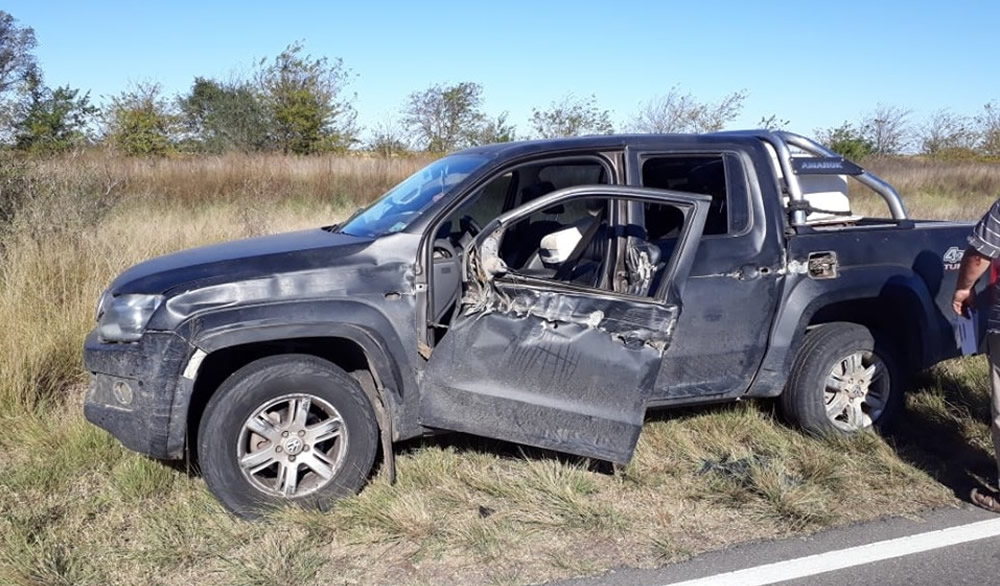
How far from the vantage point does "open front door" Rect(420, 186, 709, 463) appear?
4.12m

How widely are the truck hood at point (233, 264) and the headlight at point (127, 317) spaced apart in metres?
0.04

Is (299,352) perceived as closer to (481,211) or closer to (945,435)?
(481,211)

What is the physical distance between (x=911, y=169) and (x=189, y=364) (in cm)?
2721

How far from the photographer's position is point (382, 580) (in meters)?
3.58

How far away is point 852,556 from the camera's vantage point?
12.4 feet

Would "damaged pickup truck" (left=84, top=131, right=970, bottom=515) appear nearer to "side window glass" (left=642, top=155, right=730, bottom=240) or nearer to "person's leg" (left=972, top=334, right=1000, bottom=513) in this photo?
"side window glass" (left=642, top=155, right=730, bottom=240)

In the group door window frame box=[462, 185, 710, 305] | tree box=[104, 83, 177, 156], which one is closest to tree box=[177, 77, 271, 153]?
tree box=[104, 83, 177, 156]

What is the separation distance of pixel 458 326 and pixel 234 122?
24025 millimetres

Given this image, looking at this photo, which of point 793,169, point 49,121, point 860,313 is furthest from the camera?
point 49,121

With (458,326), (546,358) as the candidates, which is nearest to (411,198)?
(458,326)

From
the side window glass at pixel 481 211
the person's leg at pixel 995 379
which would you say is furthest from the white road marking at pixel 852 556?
the side window glass at pixel 481 211

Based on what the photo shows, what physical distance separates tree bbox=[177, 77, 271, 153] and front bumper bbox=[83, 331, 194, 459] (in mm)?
21799

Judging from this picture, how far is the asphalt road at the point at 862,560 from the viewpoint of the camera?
11.7 feet

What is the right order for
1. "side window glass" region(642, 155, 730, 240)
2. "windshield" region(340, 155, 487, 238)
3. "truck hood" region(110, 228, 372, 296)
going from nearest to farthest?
"truck hood" region(110, 228, 372, 296)
"windshield" region(340, 155, 487, 238)
"side window glass" region(642, 155, 730, 240)
